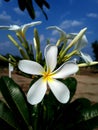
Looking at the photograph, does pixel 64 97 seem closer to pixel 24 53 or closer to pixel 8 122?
pixel 24 53

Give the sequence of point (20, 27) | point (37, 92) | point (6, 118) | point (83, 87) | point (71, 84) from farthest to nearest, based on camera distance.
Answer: point (83, 87)
point (71, 84)
point (6, 118)
point (20, 27)
point (37, 92)

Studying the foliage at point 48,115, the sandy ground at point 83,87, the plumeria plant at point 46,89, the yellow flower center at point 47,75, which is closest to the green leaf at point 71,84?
the plumeria plant at point 46,89

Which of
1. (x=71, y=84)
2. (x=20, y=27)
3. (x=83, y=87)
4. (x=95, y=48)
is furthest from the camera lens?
(x=95, y=48)

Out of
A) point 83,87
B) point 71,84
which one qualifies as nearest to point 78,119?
point 71,84

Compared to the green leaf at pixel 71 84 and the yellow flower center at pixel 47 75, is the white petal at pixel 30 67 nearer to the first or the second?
the yellow flower center at pixel 47 75

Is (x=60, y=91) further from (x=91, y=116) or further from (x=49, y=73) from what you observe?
(x=91, y=116)

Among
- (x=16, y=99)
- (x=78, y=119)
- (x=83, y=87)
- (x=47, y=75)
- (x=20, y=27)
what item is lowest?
(x=83, y=87)

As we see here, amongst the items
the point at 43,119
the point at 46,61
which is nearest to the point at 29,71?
the point at 46,61
